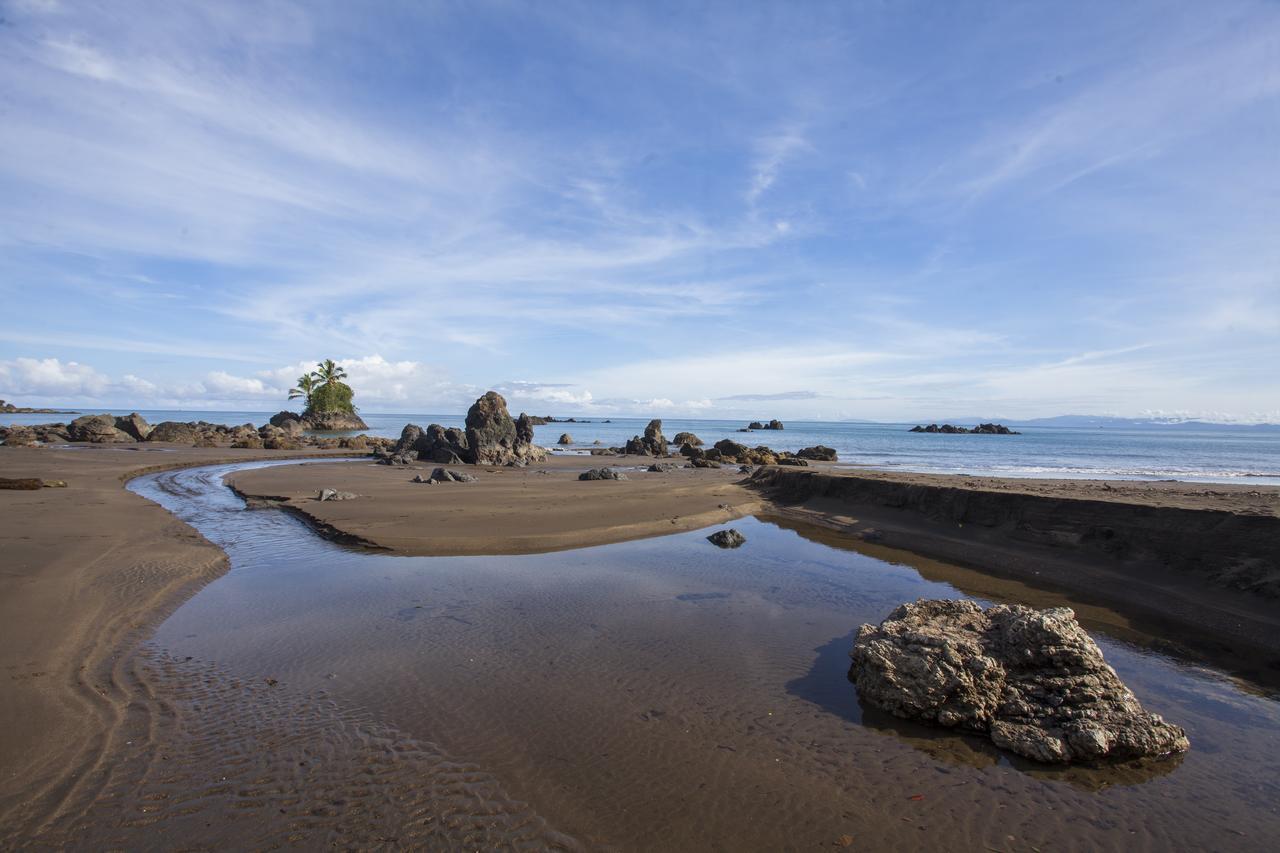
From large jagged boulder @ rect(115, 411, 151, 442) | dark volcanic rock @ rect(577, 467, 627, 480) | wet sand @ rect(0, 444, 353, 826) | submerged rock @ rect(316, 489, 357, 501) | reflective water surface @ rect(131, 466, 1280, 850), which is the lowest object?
reflective water surface @ rect(131, 466, 1280, 850)

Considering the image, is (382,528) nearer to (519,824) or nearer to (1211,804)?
(519,824)

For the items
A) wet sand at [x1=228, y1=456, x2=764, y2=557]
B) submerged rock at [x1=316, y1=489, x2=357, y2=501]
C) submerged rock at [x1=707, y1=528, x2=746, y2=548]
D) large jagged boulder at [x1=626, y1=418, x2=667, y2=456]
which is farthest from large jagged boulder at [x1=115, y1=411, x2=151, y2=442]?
submerged rock at [x1=707, y1=528, x2=746, y2=548]

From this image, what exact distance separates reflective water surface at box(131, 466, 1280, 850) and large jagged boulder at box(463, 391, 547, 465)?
30.5 m

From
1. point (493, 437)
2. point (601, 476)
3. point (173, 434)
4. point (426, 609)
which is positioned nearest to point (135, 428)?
A: point (173, 434)

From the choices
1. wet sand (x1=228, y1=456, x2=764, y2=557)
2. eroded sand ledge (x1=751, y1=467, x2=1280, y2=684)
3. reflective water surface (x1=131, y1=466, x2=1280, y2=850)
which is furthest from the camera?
wet sand (x1=228, y1=456, x2=764, y2=557)

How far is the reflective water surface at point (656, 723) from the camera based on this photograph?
15.7 feet

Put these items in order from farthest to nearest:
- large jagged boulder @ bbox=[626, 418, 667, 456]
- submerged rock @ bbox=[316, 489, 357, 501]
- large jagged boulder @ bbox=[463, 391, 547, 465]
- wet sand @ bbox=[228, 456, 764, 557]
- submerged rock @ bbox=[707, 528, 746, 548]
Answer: large jagged boulder @ bbox=[626, 418, 667, 456], large jagged boulder @ bbox=[463, 391, 547, 465], submerged rock @ bbox=[316, 489, 357, 501], submerged rock @ bbox=[707, 528, 746, 548], wet sand @ bbox=[228, 456, 764, 557]

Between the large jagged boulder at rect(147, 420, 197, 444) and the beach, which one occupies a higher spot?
the large jagged boulder at rect(147, 420, 197, 444)

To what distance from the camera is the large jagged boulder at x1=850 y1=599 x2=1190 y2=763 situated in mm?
5750

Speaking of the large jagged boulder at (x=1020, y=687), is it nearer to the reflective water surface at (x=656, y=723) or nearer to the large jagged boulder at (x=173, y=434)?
the reflective water surface at (x=656, y=723)

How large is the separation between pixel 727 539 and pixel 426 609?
863cm

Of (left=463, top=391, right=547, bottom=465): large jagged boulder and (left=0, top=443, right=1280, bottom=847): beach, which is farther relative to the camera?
(left=463, top=391, right=547, bottom=465): large jagged boulder

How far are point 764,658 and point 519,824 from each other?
4.48 m

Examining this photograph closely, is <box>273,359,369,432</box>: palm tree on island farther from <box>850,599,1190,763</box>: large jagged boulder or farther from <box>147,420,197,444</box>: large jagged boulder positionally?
<box>850,599,1190,763</box>: large jagged boulder
